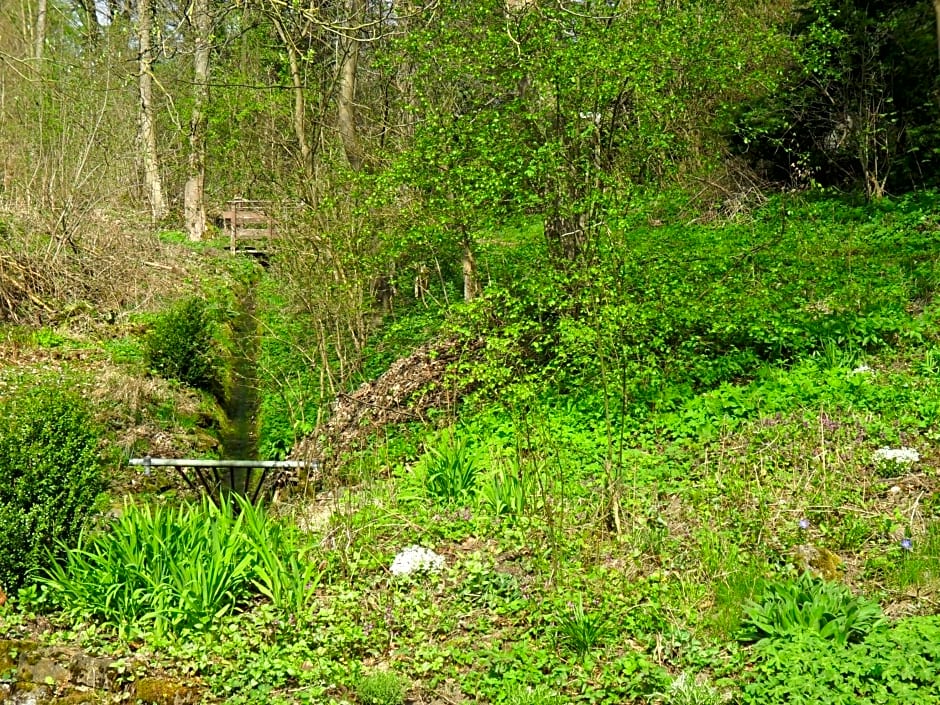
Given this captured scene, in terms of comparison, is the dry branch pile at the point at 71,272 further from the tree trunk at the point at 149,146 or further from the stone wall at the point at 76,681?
the stone wall at the point at 76,681

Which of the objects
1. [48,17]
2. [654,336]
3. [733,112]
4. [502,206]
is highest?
[48,17]

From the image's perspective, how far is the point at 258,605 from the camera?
5215 mm

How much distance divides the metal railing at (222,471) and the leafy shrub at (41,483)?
92 centimetres

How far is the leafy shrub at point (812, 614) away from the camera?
13.8ft

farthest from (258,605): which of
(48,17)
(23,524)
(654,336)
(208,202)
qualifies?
(48,17)

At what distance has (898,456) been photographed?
5.98 metres

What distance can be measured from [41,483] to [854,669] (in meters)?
4.63

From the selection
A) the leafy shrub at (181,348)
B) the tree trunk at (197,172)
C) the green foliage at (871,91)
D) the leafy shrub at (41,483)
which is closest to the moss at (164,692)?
the leafy shrub at (41,483)

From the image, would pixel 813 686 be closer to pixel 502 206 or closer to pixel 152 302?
pixel 502 206

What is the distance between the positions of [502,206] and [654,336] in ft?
7.59

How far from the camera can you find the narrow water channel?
10.2 metres

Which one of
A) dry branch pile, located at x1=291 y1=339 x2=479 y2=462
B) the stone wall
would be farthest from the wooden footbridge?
the stone wall

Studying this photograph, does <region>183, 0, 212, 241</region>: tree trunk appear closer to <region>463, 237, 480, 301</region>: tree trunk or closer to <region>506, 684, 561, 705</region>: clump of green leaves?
<region>463, 237, 480, 301</region>: tree trunk

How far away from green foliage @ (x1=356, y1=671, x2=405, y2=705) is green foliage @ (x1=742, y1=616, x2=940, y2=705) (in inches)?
64.6
